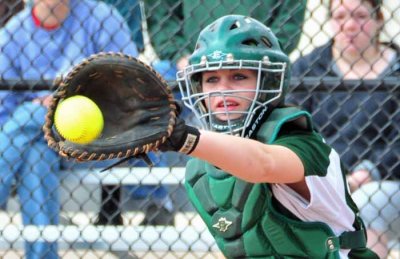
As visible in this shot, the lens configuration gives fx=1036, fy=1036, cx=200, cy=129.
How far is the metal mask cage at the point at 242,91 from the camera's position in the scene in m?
3.14

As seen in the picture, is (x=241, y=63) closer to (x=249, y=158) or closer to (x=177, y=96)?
(x=249, y=158)

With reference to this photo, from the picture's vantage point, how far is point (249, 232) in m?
3.26

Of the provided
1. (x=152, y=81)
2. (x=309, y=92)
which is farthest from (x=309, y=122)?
(x=309, y=92)

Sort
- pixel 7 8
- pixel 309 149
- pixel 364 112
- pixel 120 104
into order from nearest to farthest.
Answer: pixel 120 104 < pixel 309 149 < pixel 364 112 < pixel 7 8

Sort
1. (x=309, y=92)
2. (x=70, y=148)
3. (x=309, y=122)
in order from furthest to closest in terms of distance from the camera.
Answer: (x=309, y=92), (x=309, y=122), (x=70, y=148)

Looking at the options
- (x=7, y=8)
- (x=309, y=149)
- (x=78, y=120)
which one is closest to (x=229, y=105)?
(x=309, y=149)

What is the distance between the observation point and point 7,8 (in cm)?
549

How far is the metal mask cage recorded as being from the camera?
314 centimetres

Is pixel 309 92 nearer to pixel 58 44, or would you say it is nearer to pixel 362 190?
pixel 362 190

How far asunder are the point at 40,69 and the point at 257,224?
2090 millimetres

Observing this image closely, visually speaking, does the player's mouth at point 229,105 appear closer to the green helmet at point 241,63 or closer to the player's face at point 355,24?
the green helmet at point 241,63

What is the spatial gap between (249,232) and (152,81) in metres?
0.86

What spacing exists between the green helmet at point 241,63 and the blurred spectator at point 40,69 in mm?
1697

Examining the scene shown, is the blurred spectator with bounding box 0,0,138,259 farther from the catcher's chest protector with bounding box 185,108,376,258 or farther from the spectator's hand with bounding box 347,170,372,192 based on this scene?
the catcher's chest protector with bounding box 185,108,376,258
